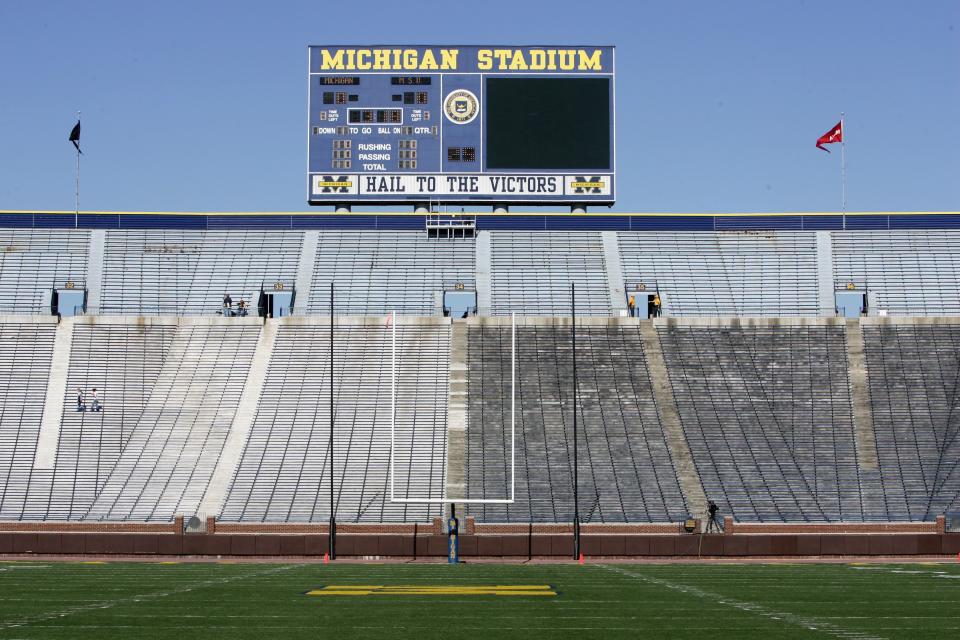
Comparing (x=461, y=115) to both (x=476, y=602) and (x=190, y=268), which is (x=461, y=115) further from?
(x=476, y=602)

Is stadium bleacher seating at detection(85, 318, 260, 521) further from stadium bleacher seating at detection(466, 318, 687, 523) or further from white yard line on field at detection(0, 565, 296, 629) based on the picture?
white yard line on field at detection(0, 565, 296, 629)

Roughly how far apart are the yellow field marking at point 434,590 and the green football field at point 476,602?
4 centimetres

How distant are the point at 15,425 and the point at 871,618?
36.8m

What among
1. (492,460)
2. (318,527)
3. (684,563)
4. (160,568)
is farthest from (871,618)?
(492,460)

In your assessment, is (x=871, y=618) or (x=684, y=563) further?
(x=684, y=563)

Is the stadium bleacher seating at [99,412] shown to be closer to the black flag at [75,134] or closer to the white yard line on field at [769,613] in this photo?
the black flag at [75,134]

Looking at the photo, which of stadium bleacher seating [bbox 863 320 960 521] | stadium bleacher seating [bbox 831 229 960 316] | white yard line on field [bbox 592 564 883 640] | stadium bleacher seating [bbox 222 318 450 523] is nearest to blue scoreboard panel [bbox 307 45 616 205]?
stadium bleacher seating [bbox 222 318 450 523]

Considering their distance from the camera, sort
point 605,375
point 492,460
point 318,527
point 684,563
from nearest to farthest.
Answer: point 684,563 → point 318,527 → point 492,460 → point 605,375

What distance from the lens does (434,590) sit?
22.0 meters

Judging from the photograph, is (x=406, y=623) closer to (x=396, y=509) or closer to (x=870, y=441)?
(x=396, y=509)

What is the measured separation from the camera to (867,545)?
3566 cm

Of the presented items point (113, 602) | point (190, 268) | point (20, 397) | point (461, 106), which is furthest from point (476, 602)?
point (190, 268)

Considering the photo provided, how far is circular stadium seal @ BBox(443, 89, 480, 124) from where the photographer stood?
→ 53812 mm

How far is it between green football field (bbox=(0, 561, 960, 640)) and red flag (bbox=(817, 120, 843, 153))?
3112 centimetres
